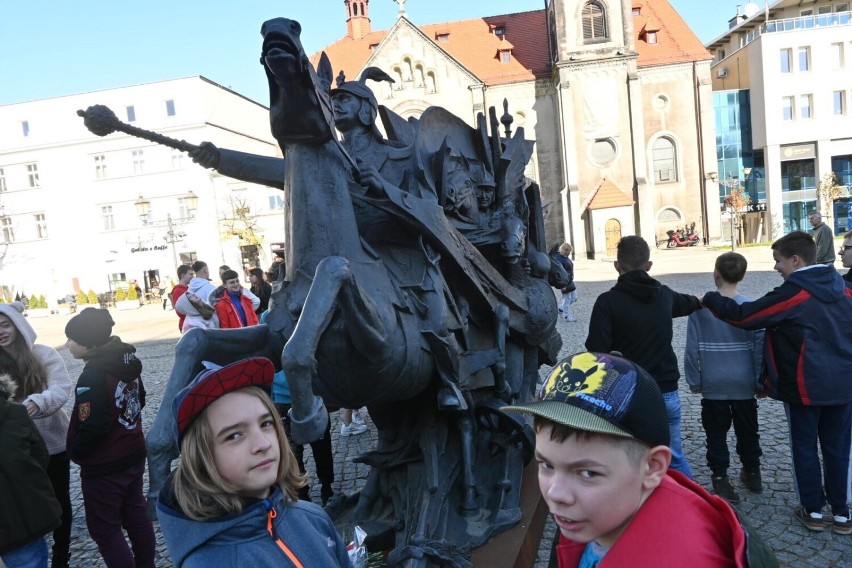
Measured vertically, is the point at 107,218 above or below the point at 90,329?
above

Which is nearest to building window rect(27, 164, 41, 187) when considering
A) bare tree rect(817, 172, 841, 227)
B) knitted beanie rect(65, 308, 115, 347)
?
knitted beanie rect(65, 308, 115, 347)

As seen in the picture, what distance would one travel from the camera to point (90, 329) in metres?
3.27

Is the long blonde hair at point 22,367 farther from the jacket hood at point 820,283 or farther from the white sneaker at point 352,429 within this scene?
the jacket hood at point 820,283

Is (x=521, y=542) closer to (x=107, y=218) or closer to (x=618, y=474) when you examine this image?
(x=618, y=474)

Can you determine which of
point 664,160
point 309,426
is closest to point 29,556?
point 309,426

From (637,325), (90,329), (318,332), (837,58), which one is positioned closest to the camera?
(318,332)

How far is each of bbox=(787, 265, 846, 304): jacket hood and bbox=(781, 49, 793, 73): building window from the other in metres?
35.9

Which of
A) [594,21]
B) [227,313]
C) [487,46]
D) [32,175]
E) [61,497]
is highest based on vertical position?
[487,46]

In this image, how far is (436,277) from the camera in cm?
313

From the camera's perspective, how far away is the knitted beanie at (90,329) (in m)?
3.26

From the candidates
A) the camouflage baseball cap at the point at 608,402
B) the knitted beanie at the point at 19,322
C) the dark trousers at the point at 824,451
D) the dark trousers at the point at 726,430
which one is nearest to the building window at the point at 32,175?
the knitted beanie at the point at 19,322

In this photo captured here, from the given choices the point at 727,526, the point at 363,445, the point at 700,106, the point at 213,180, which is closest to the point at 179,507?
→ the point at 727,526

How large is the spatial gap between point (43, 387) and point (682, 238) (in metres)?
31.5

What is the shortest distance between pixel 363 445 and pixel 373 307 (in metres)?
3.97
